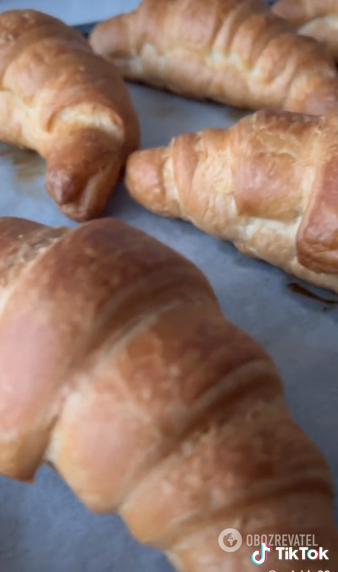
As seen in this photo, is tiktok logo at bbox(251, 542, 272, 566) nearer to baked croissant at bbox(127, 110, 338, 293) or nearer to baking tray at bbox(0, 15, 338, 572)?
baking tray at bbox(0, 15, 338, 572)

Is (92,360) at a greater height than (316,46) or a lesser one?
lesser

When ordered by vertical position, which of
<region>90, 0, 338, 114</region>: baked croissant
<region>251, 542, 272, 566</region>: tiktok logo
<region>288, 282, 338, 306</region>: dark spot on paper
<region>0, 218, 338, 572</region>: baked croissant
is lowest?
<region>288, 282, 338, 306</region>: dark spot on paper

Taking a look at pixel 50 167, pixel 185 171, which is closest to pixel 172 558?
pixel 185 171

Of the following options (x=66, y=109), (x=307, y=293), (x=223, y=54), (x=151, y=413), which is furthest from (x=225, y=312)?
(x=223, y=54)

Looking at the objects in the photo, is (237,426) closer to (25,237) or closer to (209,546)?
(209,546)

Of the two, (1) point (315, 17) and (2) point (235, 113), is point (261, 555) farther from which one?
(1) point (315, 17)
